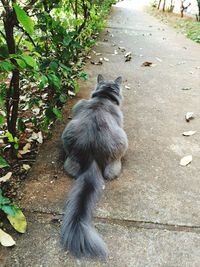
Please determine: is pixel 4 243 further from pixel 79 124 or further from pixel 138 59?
pixel 138 59

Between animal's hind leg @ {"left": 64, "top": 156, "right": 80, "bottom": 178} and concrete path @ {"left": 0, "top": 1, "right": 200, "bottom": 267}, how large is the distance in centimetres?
6

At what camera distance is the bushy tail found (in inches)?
80.5

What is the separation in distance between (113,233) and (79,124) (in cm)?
101

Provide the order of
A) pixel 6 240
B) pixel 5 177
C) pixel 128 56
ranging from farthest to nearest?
1. pixel 128 56
2. pixel 5 177
3. pixel 6 240

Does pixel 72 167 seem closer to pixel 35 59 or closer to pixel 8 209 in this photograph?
pixel 8 209

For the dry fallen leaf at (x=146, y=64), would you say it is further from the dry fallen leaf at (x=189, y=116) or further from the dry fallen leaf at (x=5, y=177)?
the dry fallen leaf at (x=5, y=177)

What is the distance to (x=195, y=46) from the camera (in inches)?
321

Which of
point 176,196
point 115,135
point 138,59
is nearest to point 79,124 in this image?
point 115,135

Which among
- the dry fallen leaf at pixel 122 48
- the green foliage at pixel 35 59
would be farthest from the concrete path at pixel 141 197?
the dry fallen leaf at pixel 122 48

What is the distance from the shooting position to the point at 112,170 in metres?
2.83

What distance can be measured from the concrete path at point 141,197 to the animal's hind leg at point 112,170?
0.18 ft

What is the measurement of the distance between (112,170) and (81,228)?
839 mm

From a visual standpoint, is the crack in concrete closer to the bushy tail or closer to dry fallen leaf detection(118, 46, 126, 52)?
the bushy tail

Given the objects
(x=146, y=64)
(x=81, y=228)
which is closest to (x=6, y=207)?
(x=81, y=228)
